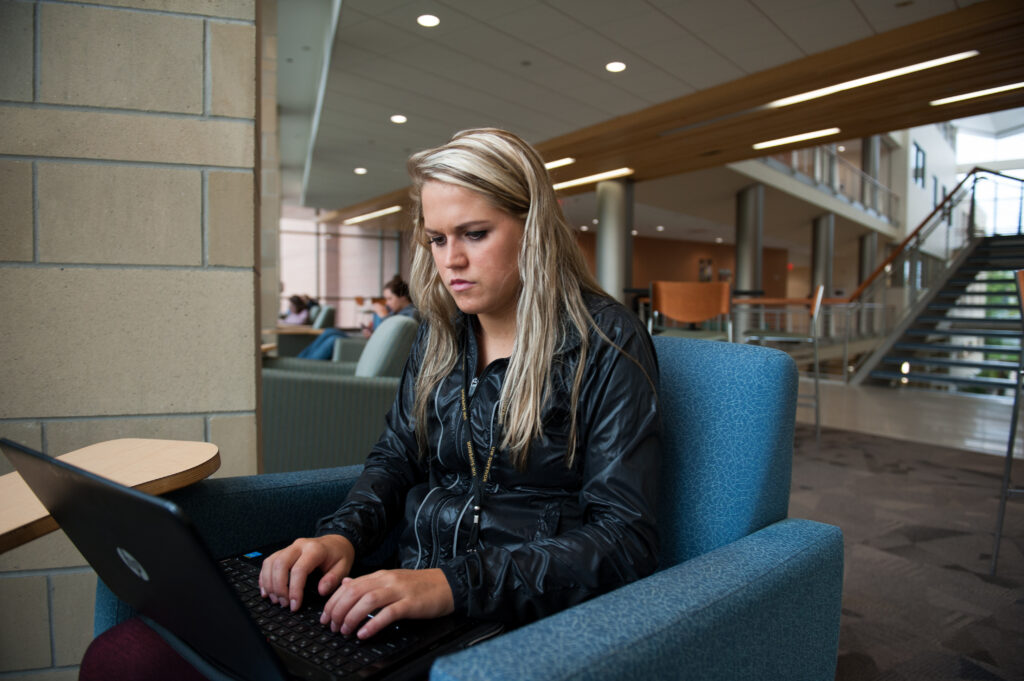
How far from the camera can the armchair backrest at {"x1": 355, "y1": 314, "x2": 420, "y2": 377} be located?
105 inches

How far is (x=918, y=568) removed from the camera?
86.8 inches

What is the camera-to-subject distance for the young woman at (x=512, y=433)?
2.56ft

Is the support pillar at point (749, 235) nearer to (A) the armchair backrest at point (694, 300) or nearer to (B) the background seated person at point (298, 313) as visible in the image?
(B) the background seated person at point (298, 313)

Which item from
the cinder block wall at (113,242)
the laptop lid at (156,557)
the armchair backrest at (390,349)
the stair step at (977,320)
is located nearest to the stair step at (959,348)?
the stair step at (977,320)

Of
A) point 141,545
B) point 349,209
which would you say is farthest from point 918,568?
point 349,209

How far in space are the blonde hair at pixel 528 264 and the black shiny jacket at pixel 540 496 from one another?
2cm

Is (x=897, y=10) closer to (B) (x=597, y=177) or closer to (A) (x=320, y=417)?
(A) (x=320, y=417)

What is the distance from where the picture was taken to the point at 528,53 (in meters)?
5.44

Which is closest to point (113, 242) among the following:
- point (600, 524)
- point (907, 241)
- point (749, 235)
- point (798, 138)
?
point (600, 524)

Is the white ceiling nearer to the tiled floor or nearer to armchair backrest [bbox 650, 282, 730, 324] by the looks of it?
armchair backrest [bbox 650, 282, 730, 324]

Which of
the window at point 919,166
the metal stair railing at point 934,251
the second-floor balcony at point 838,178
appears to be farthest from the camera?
the window at point 919,166

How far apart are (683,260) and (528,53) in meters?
15.1

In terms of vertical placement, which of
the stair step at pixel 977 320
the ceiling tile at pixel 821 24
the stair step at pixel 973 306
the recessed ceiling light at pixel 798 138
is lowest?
the stair step at pixel 977 320

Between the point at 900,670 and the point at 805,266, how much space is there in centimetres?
2402
